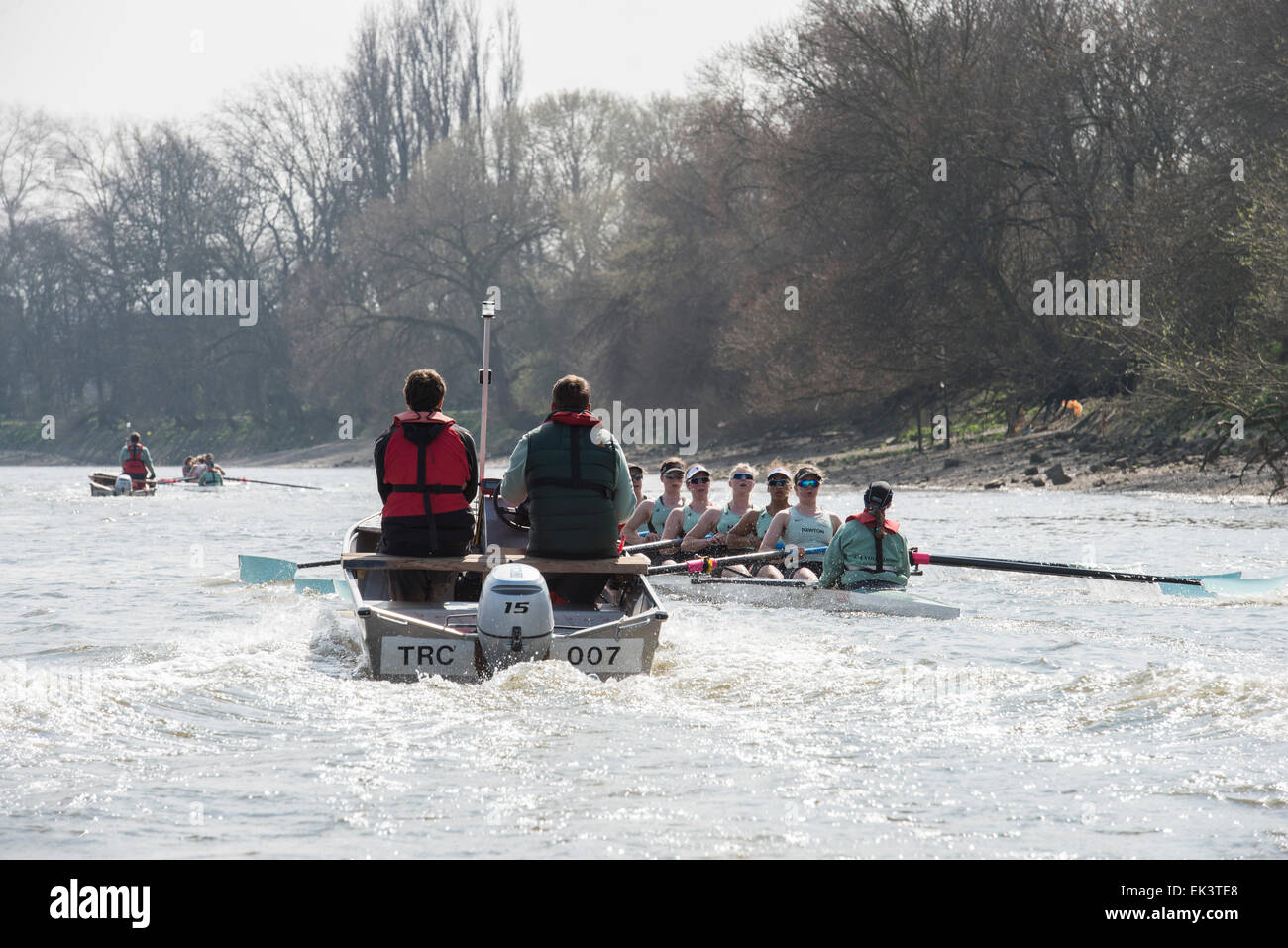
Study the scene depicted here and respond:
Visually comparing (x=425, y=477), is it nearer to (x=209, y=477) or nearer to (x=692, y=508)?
(x=692, y=508)

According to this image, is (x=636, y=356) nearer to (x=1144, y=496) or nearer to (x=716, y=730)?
(x=1144, y=496)

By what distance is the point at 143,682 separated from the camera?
820 centimetres

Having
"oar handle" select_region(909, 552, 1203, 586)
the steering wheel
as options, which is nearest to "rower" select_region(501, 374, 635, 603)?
the steering wheel

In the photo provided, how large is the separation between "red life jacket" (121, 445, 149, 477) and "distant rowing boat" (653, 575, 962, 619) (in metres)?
21.9

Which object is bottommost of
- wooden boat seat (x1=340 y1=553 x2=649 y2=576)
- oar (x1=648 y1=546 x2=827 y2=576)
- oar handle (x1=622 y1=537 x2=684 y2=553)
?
oar (x1=648 y1=546 x2=827 y2=576)

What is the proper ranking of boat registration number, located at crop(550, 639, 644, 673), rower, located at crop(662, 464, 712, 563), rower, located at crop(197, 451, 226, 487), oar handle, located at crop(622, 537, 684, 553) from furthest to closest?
rower, located at crop(197, 451, 226, 487) < rower, located at crop(662, 464, 712, 563) < oar handle, located at crop(622, 537, 684, 553) < boat registration number, located at crop(550, 639, 644, 673)

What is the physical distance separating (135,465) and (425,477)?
992 inches

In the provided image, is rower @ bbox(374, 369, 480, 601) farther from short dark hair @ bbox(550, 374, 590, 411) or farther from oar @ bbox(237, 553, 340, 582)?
oar @ bbox(237, 553, 340, 582)

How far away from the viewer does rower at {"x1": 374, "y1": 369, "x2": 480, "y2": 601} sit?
9.34 metres

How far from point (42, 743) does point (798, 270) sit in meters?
28.7

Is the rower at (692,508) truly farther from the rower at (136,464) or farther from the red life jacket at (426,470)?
the rower at (136,464)

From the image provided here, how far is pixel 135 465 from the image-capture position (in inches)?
1287

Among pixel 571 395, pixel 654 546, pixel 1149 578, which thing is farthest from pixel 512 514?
pixel 1149 578

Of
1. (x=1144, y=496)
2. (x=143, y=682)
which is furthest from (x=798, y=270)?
(x=143, y=682)
